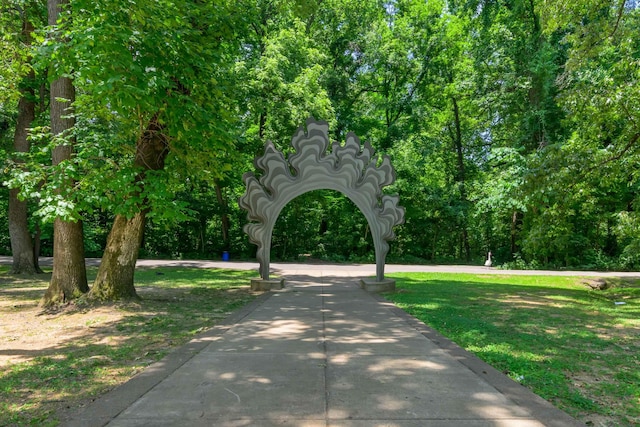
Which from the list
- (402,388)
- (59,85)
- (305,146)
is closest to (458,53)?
(305,146)

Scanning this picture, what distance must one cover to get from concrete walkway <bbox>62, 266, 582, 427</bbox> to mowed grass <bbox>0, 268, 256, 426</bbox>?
39cm

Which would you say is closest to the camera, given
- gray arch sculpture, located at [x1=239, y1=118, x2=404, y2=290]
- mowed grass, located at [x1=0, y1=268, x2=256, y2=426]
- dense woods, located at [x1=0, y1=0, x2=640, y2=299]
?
mowed grass, located at [x1=0, y1=268, x2=256, y2=426]

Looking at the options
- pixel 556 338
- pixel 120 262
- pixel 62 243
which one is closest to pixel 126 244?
pixel 120 262

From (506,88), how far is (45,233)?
23863 millimetres

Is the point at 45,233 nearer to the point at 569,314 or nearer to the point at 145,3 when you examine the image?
the point at 145,3

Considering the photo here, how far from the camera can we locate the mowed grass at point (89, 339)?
3.80 meters

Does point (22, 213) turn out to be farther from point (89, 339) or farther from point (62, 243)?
point (89, 339)

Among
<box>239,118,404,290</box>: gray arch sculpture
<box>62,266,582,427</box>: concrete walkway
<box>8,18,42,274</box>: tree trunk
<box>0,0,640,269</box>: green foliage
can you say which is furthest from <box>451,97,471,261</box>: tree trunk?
<box>8,18,42,274</box>: tree trunk

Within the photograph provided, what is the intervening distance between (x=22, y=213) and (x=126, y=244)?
746 centimetres

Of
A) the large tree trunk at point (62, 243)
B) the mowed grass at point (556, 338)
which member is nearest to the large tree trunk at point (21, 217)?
the large tree trunk at point (62, 243)

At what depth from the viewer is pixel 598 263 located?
890 inches

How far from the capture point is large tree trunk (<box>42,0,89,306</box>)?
8469mm

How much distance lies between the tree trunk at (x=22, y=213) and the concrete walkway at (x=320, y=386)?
11.3 meters

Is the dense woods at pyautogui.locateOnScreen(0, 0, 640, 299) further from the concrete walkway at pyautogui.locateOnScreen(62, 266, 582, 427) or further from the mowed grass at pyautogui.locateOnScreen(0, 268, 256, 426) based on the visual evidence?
the concrete walkway at pyautogui.locateOnScreen(62, 266, 582, 427)
